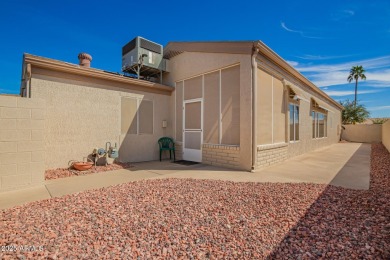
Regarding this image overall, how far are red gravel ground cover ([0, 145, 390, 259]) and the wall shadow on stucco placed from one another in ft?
0.04

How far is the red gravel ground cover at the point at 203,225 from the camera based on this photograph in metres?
2.04

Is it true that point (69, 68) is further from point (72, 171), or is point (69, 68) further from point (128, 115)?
point (72, 171)

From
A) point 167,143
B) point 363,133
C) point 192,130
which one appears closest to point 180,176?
point 192,130

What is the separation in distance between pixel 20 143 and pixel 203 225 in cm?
424

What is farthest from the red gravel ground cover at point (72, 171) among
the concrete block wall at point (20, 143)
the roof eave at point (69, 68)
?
the roof eave at point (69, 68)

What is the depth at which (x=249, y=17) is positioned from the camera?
8.94 metres

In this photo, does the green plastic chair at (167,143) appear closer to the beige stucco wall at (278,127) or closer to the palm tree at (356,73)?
the beige stucco wall at (278,127)

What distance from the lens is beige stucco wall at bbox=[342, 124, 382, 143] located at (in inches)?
806

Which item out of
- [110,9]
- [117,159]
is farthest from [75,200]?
[110,9]

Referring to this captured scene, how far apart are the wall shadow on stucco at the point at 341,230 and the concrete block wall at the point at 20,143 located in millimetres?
4933

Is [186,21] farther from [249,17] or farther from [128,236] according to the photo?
[128,236]

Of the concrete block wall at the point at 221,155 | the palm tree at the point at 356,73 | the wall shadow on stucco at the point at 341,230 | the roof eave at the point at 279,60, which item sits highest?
the palm tree at the point at 356,73

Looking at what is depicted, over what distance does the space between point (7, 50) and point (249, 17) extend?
12458 millimetres

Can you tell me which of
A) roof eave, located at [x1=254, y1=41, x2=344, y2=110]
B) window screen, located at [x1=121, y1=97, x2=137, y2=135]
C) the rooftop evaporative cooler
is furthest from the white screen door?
roof eave, located at [x1=254, y1=41, x2=344, y2=110]
